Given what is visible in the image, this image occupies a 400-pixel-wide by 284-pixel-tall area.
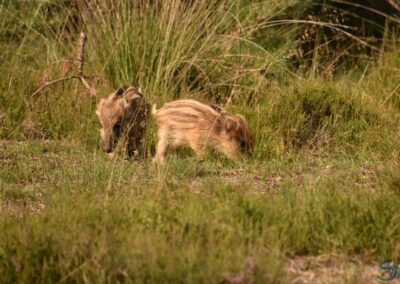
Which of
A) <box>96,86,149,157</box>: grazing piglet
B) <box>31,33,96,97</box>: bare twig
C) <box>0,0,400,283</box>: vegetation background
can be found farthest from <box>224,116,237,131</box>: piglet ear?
<box>31,33,96,97</box>: bare twig

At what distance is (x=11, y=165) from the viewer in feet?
24.6

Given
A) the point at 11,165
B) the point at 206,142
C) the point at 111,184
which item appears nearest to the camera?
the point at 111,184

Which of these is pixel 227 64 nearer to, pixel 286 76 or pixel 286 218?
pixel 286 76

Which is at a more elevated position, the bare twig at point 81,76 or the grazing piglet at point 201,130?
the bare twig at point 81,76

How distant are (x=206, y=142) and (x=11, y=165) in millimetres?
1890

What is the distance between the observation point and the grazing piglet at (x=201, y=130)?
320 inches

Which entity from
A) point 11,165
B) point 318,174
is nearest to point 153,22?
point 11,165

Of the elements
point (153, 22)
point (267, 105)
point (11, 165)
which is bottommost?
point (11, 165)

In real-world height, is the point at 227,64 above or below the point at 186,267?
above

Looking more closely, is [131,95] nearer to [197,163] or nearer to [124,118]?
[124,118]

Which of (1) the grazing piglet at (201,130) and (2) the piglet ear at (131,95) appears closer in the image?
(1) the grazing piglet at (201,130)

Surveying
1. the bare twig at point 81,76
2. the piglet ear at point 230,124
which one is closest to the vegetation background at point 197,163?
the bare twig at point 81,76

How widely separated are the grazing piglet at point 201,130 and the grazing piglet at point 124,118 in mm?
315

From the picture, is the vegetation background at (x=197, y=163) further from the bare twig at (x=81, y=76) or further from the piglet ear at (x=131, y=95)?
the piglet ear at (x=131, y=95)
